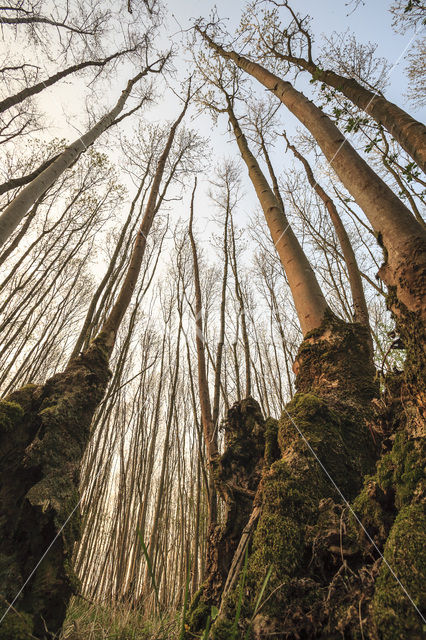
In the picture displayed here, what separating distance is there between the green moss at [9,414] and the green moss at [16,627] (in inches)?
32.6

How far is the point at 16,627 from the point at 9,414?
37.4 inches

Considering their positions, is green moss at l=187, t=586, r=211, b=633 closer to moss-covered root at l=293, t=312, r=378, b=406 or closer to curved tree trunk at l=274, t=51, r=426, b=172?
moss-covered root at l=293, t=312, r=378, b=406

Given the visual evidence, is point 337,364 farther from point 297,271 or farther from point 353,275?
point 353,275

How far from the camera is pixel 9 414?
1.66 meters

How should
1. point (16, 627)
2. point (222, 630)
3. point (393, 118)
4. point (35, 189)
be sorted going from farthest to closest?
point (35, 189) < point (393, 118) < point (16, 627) < point (222, 630)

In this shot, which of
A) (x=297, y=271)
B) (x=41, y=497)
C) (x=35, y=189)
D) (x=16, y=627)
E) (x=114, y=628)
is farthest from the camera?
(x=35, y=189)

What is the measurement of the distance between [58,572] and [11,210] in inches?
105

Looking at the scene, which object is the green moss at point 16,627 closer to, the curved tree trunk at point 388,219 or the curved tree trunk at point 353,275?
the curved tree trunk at point 388,219

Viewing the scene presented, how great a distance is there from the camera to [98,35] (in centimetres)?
501

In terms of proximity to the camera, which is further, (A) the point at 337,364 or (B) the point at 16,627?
(A) the point at 337,364

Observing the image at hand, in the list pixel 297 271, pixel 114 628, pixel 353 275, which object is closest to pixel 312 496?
pixel 297 271

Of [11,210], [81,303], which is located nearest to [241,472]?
[11,210]

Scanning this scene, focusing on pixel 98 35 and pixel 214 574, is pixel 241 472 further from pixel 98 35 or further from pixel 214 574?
pixel 98 35

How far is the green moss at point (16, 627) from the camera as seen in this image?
115 cm
